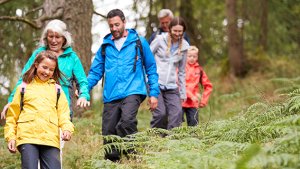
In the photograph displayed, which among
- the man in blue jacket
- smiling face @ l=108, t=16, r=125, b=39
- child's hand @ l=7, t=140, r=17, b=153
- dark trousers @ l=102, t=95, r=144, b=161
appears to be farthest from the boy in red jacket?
child's hand @ l=7, t=140, r=17, b=153

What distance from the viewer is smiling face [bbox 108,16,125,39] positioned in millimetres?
7254

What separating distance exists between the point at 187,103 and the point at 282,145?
512 cm

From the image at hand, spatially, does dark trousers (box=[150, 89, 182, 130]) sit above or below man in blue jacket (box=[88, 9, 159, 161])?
below

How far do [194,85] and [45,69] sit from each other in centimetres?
438

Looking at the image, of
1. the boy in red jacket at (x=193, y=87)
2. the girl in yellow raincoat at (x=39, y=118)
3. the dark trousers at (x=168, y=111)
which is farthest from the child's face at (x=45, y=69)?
the boy in red jacket at (x=193, y=87)

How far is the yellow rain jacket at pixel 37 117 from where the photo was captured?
5.48 meters

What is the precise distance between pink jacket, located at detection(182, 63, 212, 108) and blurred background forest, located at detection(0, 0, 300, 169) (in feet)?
3.10

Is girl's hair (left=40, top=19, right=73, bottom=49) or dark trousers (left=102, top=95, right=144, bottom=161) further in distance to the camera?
dark trousers (left=102, top=95, right=144, bottom=161)

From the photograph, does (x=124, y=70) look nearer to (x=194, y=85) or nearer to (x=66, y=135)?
(x=66, y=135)

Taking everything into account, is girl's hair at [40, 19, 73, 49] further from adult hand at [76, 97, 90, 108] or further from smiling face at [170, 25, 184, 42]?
smiling face at [170, 25, 184, 42]

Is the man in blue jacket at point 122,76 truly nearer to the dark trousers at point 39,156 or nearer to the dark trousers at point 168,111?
the dark trousers at point 168,111

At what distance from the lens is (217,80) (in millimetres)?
→ 20000

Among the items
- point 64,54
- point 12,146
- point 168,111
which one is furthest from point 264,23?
point 12,146

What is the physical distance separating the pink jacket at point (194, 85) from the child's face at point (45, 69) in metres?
3.98
